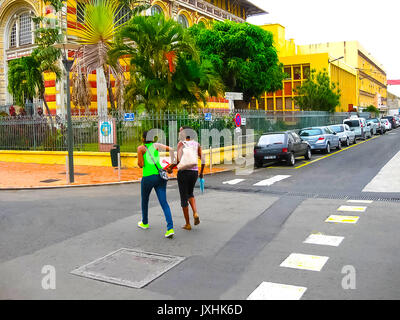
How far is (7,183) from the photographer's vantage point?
14.5 metres

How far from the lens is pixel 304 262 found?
18.9 ft

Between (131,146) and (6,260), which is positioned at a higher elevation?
(131,146)

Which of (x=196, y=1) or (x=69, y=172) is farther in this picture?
(x=196, y=1)

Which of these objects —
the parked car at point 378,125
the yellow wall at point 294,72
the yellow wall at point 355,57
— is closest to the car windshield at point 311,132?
the parked car at point 378,125

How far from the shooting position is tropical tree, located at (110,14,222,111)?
60.3 feet

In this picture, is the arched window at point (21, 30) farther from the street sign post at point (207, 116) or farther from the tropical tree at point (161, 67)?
the street sign post at point (207, 116)

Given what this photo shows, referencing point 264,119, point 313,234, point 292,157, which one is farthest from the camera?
point 264,119

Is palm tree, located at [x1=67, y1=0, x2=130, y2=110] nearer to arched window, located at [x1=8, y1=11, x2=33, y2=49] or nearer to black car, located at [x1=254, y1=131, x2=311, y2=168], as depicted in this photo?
black car, located at [x1=254, y1=131, x2=311, y2=168]

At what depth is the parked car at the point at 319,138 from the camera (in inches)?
915

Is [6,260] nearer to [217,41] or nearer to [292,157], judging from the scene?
[292,157]

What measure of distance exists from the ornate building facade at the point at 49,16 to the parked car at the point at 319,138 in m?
14.0

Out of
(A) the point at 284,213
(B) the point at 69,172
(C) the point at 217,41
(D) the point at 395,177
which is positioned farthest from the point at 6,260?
(C) the point at 217,41

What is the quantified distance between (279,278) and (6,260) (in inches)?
151

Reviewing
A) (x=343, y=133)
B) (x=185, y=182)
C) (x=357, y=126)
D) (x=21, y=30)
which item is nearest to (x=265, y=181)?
(x=185, y=182)
